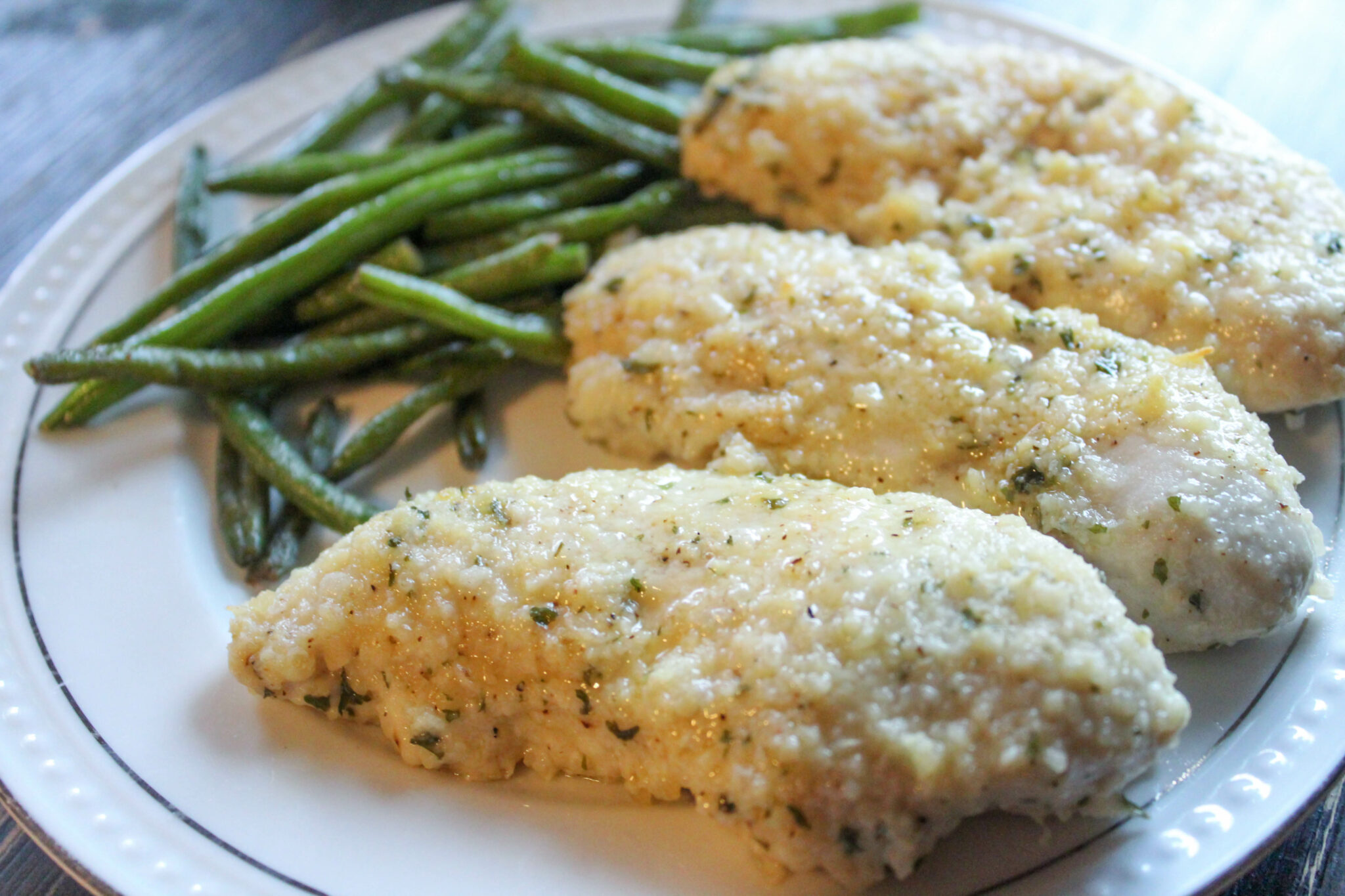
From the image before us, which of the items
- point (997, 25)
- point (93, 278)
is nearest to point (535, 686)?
point (93, 278)

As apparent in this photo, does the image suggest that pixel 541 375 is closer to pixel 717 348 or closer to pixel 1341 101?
pixel 717 348

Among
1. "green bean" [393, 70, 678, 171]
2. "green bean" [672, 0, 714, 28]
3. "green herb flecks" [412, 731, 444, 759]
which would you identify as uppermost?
"green bean" [672, 0, 714, 28]

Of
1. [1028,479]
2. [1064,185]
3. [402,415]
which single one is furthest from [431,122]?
[1028,479]

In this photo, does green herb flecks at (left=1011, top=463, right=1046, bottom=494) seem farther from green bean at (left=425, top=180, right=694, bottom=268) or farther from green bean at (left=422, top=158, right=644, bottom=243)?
green bean at (left=422, top=158, right=644, bottom=243)

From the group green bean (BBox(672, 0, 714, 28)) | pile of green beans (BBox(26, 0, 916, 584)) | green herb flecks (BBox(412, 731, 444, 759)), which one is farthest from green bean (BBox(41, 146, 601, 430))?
green herb flecks (BBox(412, 731, 444, 759))

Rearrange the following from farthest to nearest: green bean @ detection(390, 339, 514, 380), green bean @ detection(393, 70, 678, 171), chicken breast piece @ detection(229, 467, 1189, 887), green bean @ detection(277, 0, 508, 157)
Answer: green bean @ detection(277, 0, 508, 157) < green bean @ detection(393, 70, 678, 171) < green bean @ detection(390, 339, 514, 380) < chicken breast piece @ detection(229, 467, 1189, 887)

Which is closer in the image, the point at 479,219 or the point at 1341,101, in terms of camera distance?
the point at 479,219

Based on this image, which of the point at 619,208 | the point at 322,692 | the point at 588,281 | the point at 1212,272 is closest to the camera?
the point at 322,692
